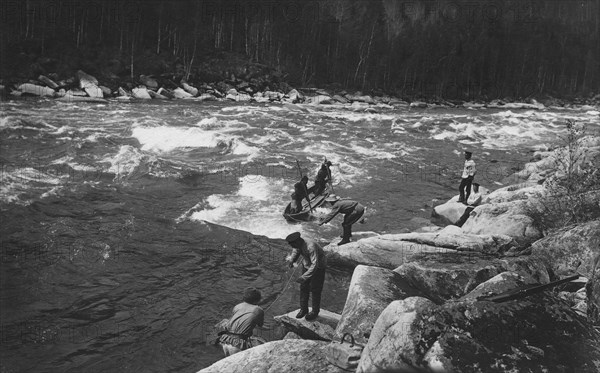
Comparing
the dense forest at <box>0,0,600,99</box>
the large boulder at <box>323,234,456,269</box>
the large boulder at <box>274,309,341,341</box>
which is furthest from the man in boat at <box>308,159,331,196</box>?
the dense forest at <box>0,0,600,99</box>

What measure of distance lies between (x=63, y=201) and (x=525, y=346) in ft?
36.3

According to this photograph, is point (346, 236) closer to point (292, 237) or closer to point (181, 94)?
point (292, 237)

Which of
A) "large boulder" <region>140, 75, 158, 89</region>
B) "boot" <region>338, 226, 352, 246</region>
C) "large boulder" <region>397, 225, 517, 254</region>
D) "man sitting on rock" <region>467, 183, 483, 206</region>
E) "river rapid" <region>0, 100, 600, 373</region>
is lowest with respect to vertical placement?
"river rapid" <region>0, 100, 600, 373</region>

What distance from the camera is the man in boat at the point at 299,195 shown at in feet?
35.0

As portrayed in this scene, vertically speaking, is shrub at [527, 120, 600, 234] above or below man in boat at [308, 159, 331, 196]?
above

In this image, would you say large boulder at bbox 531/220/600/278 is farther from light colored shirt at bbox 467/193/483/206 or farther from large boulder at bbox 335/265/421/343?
light colored shirt at bbox 467/193/483/206

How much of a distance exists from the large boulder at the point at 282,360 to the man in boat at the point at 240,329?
988 mm

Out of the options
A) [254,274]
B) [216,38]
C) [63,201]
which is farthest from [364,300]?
[216,38]

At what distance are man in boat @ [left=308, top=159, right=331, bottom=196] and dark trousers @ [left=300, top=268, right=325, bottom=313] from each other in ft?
15.6

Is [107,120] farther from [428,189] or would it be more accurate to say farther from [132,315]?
[132,315]

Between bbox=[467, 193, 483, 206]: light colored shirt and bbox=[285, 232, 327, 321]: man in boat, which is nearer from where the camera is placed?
bbox=[285, 232, 327, 321]: man in boat

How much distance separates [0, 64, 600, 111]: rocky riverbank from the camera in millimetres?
33375

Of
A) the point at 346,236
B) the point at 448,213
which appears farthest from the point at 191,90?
the point at 346,236

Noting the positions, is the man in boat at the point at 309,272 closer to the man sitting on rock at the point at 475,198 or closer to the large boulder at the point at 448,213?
the large boulder at the point at 448,213
